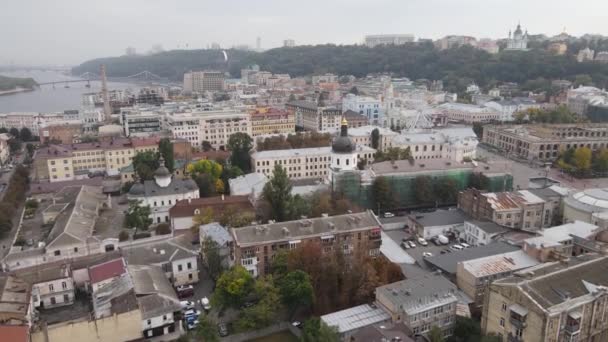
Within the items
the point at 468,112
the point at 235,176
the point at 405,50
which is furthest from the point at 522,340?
A: the point at 405,50

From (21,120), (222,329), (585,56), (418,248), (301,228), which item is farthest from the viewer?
(585,56)

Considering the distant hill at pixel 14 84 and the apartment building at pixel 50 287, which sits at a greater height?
the distant hill at pixel 14 84

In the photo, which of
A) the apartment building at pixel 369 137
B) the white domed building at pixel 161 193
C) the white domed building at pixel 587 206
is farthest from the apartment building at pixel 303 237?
the apartment building at pixel 369 137

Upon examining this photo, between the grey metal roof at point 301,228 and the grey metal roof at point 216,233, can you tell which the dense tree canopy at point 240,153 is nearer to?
the grey metal roof at point 216,233

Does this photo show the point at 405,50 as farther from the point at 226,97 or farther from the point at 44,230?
the point at 44,230

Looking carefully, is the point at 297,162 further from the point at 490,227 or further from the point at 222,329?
the point at 222,329

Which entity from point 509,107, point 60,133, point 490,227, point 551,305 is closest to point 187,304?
point 551,305
